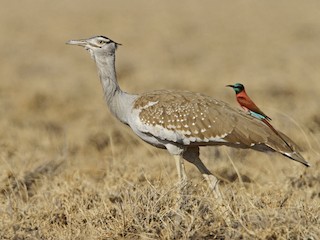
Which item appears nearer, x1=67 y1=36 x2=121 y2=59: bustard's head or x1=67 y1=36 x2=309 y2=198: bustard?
x1=67 y1=36 x2=309 y2=198: bustard

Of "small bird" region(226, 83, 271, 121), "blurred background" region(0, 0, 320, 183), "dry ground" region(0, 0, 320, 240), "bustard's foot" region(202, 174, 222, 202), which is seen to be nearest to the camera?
"dry ground" region(0, 0, 320, 240)

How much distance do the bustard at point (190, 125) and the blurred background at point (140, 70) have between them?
0.96m

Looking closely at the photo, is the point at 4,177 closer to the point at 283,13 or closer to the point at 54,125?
the point at 54,125

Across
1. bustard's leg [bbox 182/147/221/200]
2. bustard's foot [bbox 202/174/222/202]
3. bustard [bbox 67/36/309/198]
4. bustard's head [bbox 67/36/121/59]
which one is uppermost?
bustard's head [bbox 67/36/121/59]

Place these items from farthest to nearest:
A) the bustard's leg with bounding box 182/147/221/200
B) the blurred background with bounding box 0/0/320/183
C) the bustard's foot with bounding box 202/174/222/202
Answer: the blurred background with bounding box 0/0/320/183 < the bustard's leg with bounding box 182/147/221/200 < the bustard's foot with bounding box 202/174/222/202

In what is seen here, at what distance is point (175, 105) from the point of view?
16.6ft

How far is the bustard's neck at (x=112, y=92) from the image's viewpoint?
5.14 metres

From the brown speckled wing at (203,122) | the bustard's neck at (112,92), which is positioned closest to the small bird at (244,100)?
the brown speckled wing at (203,122)

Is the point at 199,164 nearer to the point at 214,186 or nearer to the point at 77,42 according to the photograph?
the point at 214,186

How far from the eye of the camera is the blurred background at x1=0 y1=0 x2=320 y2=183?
7.58 m

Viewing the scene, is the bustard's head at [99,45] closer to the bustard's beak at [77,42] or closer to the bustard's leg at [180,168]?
the bustard's beak at [77,42]

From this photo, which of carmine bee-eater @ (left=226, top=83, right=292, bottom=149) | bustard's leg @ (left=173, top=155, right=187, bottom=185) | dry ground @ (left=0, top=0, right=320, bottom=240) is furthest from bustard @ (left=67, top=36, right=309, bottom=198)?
dry ground @ (left=0, top=0, right=320, bottom=240)

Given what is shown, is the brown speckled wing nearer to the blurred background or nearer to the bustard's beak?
the bustard's beak

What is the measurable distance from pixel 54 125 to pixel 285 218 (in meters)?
5.27
